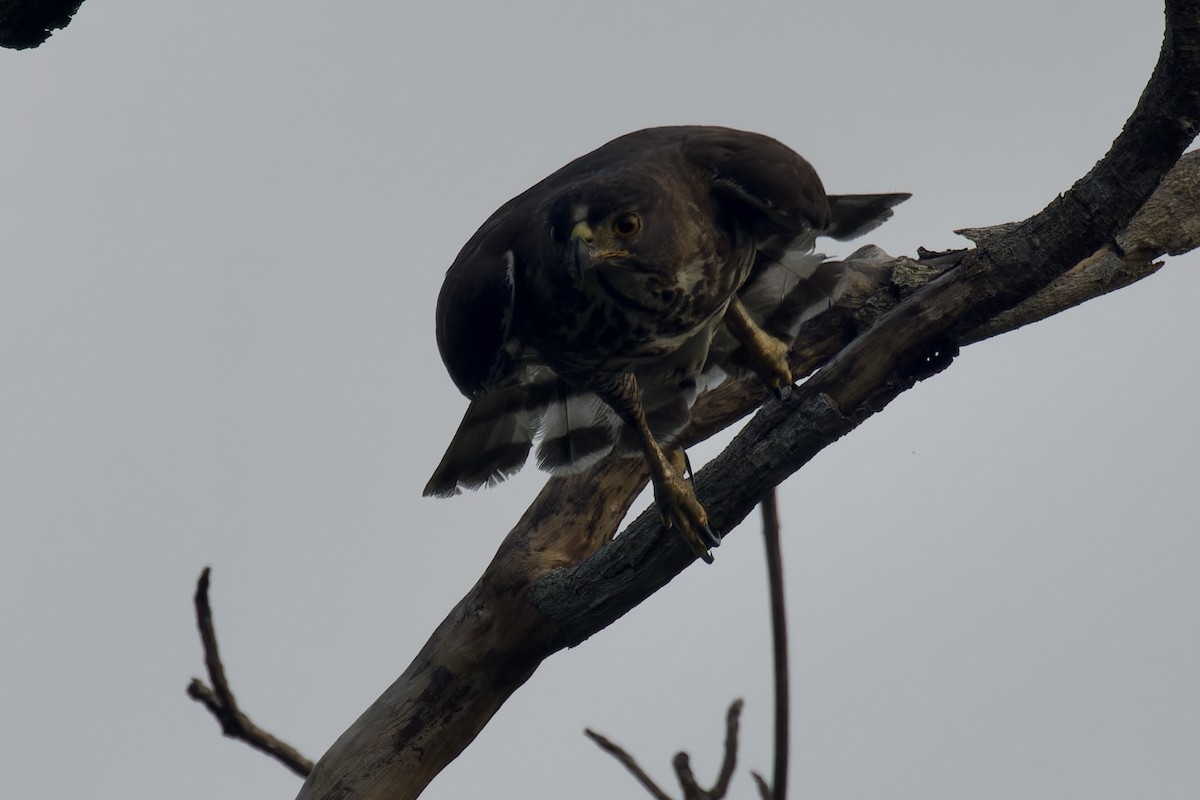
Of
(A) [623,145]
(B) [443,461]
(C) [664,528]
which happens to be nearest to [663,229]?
(A) [623,145]

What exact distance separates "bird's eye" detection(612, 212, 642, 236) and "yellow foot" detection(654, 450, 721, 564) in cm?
86

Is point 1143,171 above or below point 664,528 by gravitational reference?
above

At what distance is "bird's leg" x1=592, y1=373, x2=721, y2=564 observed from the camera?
156 inches

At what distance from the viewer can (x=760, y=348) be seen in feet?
16.5

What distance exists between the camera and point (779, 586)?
291 centimetres

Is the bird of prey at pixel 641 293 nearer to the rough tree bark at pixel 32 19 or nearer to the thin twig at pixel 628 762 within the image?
the thin twig at pixel 628 762

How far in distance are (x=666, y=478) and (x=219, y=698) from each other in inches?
64.4

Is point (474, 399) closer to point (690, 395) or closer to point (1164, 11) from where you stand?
point (690, 395)

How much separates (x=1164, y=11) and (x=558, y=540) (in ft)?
9.31

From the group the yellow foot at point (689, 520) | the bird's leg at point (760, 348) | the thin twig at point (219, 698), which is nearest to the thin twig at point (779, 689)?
the yellow foot at point (689, 520)

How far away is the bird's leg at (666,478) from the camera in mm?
3965

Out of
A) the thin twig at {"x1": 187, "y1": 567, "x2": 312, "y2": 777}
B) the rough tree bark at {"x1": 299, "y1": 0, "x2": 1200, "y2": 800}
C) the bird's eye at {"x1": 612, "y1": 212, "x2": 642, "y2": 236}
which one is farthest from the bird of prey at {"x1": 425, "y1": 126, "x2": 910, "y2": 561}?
the thin twig at {"x1": 187, "y1": 567, "x2": 312, "y2": 777}

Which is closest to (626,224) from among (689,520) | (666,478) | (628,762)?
(666,478)

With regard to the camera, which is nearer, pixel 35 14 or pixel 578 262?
pixel 35 14
